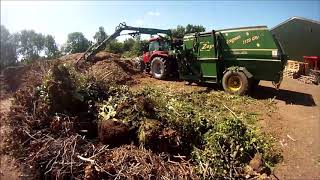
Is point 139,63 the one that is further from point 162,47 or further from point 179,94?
point 179,94

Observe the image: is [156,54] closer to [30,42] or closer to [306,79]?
[306,79]

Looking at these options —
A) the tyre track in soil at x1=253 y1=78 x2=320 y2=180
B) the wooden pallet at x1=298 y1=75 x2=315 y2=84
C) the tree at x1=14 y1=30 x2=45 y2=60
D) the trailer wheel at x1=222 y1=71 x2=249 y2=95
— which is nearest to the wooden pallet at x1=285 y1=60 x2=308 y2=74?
the wooden pallet at x1=298 y1=75 x2=315 y2=84

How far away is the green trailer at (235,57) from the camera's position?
9828 millimetres

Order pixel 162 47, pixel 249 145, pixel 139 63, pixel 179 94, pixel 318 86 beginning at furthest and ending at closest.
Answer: pixel 139 63 < pixel 162 47 < pixel 318 86 < pixel 179 94 < pixel 249 145

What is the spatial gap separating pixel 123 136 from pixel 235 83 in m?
4.99

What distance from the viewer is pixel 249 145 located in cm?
673

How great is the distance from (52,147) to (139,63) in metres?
9.09

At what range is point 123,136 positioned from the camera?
23.3 feet

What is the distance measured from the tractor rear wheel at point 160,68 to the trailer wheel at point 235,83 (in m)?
3.19

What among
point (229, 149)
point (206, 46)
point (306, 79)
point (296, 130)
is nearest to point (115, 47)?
point (306, 79)

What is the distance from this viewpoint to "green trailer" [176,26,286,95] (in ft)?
Result: 32.2

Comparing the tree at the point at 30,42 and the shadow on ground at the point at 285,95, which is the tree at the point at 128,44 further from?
the shadow on ground at the point at 285,95

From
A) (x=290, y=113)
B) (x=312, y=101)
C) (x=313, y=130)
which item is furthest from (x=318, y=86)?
(x=313, y=130)

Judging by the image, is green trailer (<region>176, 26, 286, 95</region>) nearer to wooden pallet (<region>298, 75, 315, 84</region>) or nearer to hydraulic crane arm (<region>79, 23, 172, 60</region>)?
hydraulic crane arm (<region>79, 23, 172, 60</region>)
